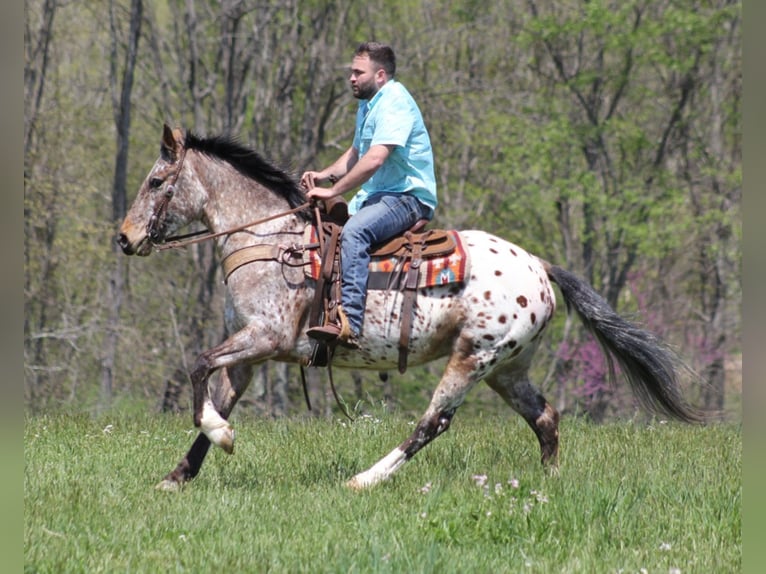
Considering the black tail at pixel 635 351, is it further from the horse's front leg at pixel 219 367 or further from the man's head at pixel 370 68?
the horse's front leg at pixel 219 367

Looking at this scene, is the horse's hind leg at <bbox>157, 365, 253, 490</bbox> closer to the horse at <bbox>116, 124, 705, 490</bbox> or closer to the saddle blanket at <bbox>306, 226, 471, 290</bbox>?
the horse at <bbox>116, 124, 705, 490</bbox>

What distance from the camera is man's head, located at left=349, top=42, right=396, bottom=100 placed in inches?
264

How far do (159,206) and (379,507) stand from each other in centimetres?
257

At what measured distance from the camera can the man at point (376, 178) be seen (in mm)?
6469

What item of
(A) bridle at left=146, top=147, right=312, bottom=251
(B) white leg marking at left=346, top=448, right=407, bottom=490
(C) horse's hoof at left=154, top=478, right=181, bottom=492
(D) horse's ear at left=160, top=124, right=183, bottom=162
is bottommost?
(C) horse's hoof at left=154, top=478, right=181, bottom=492

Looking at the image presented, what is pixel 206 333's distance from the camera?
20.5 m

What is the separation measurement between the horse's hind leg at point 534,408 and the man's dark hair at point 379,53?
7.53ft

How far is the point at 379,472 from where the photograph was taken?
6367mm

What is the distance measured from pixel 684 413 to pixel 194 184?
3.79 m

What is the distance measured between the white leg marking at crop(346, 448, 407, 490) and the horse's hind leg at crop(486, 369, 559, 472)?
3.64 ft

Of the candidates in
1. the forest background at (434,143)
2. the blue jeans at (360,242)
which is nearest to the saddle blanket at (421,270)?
the blue jeans at (360,242)

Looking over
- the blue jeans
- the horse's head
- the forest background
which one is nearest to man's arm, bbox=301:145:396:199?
the blue jeans

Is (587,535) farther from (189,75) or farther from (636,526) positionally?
(189,75)
